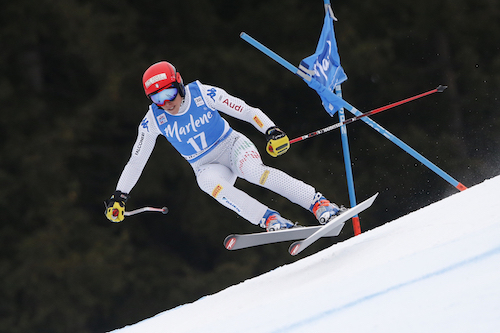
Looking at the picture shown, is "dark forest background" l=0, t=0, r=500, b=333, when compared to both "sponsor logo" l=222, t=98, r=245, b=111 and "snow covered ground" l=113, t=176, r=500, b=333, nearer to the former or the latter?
"sponsor logo" l=222, t=98, r=245, b=111

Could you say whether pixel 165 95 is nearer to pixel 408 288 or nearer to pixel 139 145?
pixel 139 145

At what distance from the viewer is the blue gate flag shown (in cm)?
377

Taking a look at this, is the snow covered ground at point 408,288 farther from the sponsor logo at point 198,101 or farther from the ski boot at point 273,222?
the sponsor logo at point 198,101

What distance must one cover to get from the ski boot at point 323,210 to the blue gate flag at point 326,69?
0.78 metres

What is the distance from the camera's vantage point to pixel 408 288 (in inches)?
68.5

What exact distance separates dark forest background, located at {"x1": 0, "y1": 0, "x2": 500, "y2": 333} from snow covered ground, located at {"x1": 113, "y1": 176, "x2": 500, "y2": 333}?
566cm

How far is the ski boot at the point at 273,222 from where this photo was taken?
10.9ft

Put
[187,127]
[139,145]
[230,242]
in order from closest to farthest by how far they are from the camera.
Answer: [230,242], [187,127], [139,145]

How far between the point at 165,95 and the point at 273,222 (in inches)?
35.8

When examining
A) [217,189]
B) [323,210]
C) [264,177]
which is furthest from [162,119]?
[323,210]

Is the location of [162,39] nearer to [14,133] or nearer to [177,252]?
[14,133]

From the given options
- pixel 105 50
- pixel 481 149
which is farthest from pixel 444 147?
pixel 105 50

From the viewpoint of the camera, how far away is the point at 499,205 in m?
2.12

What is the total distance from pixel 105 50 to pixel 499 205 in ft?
22.4
